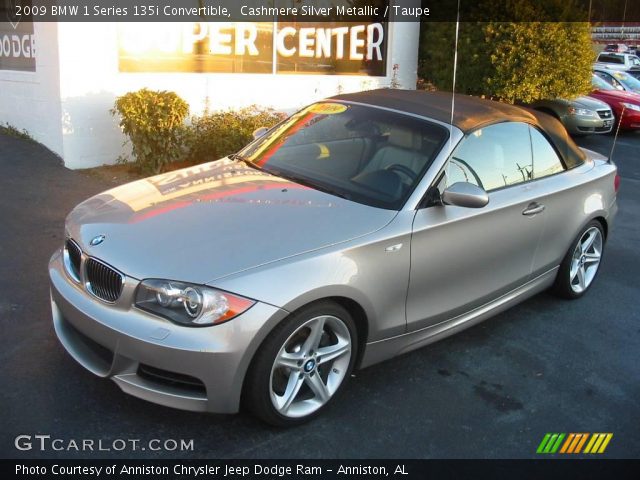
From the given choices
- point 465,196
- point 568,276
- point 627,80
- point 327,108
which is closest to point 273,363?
point 465,196

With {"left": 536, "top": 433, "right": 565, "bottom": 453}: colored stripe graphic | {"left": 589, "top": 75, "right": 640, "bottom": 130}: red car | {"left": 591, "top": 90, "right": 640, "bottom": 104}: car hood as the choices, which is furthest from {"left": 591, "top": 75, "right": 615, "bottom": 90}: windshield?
{"left": 536, "top": 433, "right": 565, "bottom": 453}: colored stripe graphic

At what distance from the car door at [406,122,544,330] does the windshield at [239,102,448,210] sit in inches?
8.2

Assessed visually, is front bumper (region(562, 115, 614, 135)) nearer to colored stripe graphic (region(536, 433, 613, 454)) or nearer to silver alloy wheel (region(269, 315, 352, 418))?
colored stripe graphic (region(536, 433, 613, 454))

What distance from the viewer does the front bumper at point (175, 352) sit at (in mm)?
2889

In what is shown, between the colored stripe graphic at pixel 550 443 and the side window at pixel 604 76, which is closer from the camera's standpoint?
the colored stripe graphic at pixel 550 443

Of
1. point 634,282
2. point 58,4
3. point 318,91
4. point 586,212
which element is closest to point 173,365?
point 586,212

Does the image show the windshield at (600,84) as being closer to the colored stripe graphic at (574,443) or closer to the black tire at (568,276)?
the black tire at (568,276)

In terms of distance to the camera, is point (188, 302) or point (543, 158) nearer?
point (188, 302)

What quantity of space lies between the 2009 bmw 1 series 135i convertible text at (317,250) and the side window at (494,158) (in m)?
0.01

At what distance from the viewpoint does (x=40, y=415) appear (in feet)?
10.7

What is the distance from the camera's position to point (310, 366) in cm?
326

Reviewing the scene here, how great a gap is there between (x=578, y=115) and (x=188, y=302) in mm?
12278

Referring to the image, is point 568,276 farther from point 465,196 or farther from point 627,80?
point 627,80

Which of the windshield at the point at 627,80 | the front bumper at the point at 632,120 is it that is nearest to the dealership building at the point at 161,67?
the front bumper at the point at 632,120
